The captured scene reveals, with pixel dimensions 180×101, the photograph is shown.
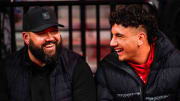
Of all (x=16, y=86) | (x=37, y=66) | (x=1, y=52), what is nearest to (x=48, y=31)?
(x=37, y=66)

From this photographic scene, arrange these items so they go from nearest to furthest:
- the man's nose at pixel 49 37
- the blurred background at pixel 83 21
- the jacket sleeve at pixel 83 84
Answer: the man's nose at pixel 49 37
the jacket sleeve at pixel 83 84
the blurred background at pixel 83 21

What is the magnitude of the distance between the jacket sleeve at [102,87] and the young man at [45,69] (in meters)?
0.07

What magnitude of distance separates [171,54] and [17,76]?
156cm

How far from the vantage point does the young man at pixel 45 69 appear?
3.81 meters

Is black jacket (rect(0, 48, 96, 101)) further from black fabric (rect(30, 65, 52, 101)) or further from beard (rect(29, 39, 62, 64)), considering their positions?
beard (rect(29, 39, 62, 64))

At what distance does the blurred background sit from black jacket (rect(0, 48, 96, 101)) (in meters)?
0.65

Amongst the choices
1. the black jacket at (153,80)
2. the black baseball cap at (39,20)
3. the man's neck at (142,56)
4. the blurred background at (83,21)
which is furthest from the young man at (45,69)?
the blurred background at (83,21)

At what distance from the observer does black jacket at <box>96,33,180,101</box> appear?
3.91 meters

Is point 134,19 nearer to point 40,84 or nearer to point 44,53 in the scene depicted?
point 44,53

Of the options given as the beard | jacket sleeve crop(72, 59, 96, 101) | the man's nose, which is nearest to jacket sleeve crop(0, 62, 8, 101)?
the beard

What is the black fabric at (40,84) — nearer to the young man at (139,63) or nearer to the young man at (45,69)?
the young man at (45,69)

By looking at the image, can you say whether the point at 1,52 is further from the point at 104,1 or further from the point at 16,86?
the point at 104,1

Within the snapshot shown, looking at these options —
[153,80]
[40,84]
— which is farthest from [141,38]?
[40,84]

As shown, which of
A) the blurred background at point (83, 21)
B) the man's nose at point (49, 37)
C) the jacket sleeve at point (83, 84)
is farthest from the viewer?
the blurred background at point (83, 21)
